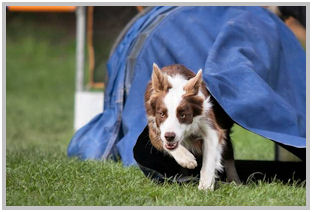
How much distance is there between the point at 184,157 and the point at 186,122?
0.31 meters

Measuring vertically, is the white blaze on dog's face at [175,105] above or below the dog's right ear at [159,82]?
below

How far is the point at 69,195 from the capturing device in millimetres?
5109

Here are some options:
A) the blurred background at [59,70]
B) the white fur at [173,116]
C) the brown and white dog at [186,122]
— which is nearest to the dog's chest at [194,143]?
the brown and white dog at [186,122]

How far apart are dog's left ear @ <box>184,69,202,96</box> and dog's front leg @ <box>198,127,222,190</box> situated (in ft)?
1.37

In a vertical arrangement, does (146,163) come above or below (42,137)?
above

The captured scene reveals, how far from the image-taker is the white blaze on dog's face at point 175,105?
511cm

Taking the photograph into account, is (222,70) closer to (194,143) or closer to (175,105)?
(194,143)

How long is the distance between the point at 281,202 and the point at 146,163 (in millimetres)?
1378

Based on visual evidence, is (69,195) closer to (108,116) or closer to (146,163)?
(146,163)

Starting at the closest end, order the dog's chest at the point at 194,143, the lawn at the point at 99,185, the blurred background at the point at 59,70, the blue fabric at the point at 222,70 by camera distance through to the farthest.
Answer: the lawn at the point at 99,185 → the dog's chest at the point at 194,143 → the blue fabric at the point at 222,70 → the blurred background at the point at 59,70

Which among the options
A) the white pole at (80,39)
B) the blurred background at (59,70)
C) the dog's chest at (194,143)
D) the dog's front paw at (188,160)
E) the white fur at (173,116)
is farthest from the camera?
the white pole at (80,39)

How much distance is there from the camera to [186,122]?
527 centimetres

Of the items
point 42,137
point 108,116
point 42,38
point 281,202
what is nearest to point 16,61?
point 42,38

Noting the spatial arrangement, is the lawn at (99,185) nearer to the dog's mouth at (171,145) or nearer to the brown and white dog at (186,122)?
Answer: the brown and white dog at (186,122)
